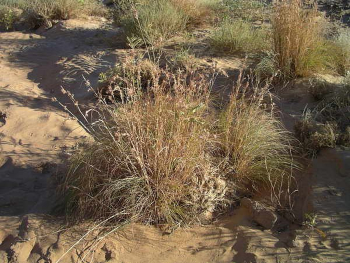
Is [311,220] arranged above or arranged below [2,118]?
above

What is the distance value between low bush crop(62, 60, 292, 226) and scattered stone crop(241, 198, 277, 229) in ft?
0.69

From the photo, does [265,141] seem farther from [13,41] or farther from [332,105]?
[13,41]

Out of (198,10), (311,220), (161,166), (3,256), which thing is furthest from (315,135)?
(198,10)

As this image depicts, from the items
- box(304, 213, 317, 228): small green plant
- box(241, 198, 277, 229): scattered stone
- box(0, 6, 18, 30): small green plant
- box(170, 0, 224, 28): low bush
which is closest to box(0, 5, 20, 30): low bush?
box(0, 6, 18, 30): small green plant

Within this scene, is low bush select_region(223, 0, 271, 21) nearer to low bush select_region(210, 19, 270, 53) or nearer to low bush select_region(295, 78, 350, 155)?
low bush select_region(210, 19, 270, 53)

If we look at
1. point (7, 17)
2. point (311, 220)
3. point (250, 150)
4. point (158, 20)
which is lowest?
point (311, 220)

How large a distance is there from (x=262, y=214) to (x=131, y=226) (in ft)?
3.44

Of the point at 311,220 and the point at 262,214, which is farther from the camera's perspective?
the point at 262,214

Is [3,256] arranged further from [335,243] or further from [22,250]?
[335,243]

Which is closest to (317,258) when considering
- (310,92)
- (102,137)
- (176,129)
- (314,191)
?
(314,191)

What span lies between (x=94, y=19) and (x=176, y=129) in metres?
7.13

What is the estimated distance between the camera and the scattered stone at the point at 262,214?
277cm

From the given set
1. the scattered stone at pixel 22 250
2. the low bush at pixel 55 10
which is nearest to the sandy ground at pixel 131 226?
the scattered stone at pixel 22 250

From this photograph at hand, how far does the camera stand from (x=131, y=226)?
2.75m
